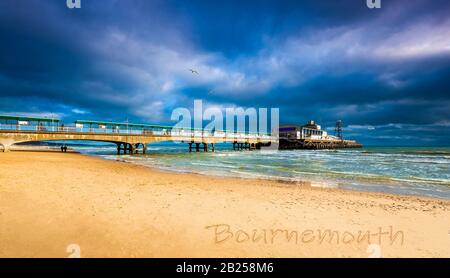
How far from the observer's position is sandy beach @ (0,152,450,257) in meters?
3.86

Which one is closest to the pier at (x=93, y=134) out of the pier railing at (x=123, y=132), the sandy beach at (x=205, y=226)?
the pier railing at (x=123, y=132)

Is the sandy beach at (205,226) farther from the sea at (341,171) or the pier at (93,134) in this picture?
the pier at (93,134)

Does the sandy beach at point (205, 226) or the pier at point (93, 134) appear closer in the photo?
the sandy beach at point (205, 226)

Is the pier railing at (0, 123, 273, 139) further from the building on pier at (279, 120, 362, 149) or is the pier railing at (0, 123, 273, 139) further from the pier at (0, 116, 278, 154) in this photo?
the building on pier at (279, 120, 362, 149)

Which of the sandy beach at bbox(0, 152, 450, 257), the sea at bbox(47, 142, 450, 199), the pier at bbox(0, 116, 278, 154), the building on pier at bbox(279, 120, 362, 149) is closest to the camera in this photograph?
the sandy beach at bbox(0, 152, 450, 257)

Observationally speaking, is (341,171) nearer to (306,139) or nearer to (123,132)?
(123,132)

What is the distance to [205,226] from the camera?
4.98m

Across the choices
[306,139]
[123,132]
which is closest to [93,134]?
[123,132]

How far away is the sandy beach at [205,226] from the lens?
3.86 metres

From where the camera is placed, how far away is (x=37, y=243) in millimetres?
3771

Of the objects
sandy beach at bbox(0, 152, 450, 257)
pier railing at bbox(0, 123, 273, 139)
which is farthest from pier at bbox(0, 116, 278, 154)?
sandy beach at bbox(0, 152, 450, 257)
